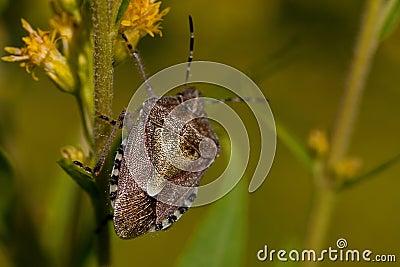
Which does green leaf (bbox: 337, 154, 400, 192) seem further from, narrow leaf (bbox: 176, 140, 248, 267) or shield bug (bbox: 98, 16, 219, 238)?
shield bug (bbox: 98, 16, 219, 238)

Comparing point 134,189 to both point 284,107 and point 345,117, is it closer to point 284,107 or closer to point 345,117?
point 345,117

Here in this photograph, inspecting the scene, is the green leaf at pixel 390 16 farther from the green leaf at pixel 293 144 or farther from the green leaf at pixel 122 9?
the green leaf at pixel 122 9

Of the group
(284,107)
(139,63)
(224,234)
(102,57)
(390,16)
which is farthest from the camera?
(284,107)

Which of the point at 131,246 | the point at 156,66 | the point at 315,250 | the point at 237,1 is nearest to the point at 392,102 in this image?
the point at 237,1

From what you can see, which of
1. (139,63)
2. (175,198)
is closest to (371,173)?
(175,198)

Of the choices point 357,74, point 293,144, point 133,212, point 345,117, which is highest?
point 357,74

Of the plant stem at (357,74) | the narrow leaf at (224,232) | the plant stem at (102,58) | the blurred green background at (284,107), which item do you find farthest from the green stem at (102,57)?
the blurred green background at (284,107)

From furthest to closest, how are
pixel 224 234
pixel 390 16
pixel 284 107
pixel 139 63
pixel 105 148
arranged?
1. pixel 284 107
2. pixel 224 234
3. pixel 390 16
4. pixel 139 63
5. pixel 105 148

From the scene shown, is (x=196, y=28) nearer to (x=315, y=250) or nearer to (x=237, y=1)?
(x=237, y=1)
